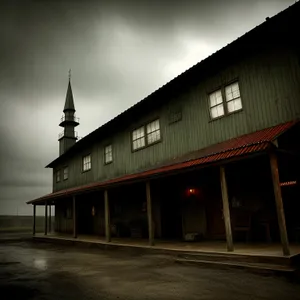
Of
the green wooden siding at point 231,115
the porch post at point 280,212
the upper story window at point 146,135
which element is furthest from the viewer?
the upper story window at point 146,135

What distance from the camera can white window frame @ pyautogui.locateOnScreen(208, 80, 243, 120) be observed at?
32.1ft

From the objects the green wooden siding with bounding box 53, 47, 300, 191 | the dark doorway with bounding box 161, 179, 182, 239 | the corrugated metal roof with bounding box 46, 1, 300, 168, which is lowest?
the dark doorway with bounding box 161, 179, 182, 239

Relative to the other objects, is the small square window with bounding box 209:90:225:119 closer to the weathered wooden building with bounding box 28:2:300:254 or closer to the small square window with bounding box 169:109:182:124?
the weathered wooden building with bounding box 28:2:300:254

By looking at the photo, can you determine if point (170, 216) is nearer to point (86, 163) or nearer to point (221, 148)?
point (221, 148)

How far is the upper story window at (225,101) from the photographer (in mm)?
9797

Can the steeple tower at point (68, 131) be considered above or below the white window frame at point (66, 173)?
above

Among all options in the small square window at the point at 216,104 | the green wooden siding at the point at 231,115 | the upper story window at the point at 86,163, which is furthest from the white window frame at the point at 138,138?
the upper story window at the point at 86,163

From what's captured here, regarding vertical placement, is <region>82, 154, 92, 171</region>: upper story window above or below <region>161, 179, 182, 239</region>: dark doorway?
above

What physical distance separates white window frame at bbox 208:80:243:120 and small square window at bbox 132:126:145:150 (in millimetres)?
4541

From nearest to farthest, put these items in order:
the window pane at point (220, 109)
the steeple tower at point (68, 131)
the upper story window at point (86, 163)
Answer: the window pane at point (220, 109), the upper story window at point (86, 163), the steeple tower at point (68, 131)

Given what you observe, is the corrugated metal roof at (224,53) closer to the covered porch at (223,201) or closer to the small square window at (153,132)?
the small square window at (153,132)

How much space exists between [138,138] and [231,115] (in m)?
5.88

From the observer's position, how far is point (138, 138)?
47.4ft

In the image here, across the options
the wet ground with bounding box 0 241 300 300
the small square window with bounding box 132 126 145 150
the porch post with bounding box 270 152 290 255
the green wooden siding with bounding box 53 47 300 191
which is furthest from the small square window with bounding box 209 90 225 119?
the wet ground with bounding box 0 241 300 300
